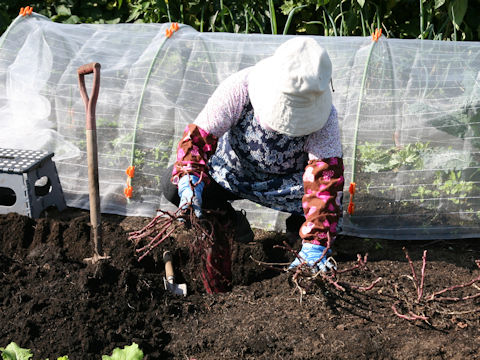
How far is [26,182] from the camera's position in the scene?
145 inches

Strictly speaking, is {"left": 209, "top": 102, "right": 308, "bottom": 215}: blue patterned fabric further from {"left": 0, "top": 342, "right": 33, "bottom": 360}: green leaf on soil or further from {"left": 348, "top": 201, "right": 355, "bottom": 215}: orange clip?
{"left": 0, "top": 342, "right": 33, "bottom": 360}: green leaf on soil

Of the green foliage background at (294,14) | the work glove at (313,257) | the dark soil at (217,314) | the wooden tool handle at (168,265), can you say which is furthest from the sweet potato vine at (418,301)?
the green foliage background at (294,14)

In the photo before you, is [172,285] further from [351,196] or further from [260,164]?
[351,196]

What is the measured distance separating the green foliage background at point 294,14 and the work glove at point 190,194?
2.13 metres

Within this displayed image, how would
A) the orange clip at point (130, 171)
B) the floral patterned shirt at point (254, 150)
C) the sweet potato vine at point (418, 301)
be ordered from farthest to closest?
the orange clip at point (130, 171), the floral patterned shirt at point (254, 150), the sweet potato vine at point (418, 301)

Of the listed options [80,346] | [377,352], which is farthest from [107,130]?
[377,352]

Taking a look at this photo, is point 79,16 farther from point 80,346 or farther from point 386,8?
point 80,346

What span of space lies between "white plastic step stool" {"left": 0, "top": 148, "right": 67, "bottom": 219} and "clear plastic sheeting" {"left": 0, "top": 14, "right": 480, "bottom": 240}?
0.18 metres

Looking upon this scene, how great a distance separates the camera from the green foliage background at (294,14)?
4871 mm

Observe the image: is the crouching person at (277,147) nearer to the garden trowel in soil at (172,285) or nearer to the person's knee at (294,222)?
the person's knee at (294,222)

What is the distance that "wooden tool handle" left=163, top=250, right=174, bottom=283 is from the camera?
3.11 meters

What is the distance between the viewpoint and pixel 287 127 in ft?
9.02

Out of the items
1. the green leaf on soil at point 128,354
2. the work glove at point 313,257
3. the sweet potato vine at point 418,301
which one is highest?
the green leaf on soil at point 128,354

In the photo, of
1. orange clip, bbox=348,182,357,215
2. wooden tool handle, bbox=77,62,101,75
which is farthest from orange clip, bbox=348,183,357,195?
wooden tool handle, bbox=77,62,101,75
